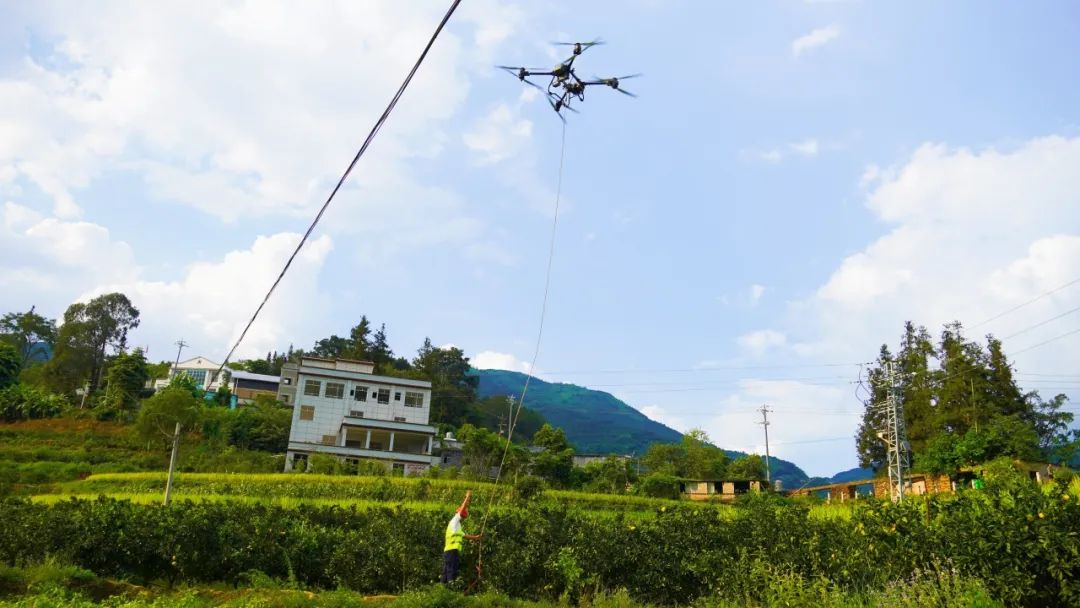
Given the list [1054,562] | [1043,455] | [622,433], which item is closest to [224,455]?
[1054,562]

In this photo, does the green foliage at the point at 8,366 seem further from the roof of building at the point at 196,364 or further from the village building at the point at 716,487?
the village building at the point at 716,487

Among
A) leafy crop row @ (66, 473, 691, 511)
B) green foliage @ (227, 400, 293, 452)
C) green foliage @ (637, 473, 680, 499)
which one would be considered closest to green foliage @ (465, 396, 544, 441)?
green foliage @ (227, 400, 293, 452)

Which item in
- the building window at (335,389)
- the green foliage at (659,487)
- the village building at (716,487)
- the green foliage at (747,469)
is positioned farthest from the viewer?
the green foliage at (747,469)

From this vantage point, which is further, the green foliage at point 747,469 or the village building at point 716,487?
the green foliage at point 747,469

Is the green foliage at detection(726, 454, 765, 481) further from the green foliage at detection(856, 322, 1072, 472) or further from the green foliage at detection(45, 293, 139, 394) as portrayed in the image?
the green foliage at detection(45, 293, 139, 394)

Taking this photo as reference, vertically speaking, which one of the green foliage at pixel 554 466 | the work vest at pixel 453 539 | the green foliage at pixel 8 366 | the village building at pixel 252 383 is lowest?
the work vest at pixel 453 539

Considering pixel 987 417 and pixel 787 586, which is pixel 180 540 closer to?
pixel 787 586

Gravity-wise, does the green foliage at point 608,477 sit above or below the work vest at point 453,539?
above

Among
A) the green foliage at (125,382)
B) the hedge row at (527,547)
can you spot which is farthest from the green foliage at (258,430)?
the hedge row at (527,547)
